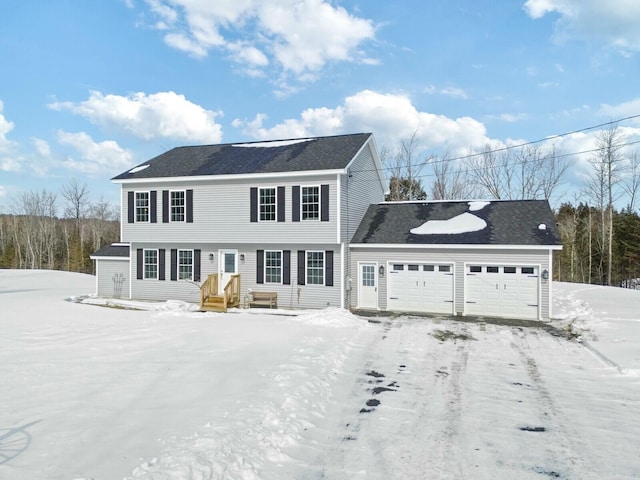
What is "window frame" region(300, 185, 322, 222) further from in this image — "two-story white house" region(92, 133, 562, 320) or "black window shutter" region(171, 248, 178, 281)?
"black window shutter" region(171, 248, 178, 281)

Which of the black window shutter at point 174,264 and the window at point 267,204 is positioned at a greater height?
the window at point 267,204

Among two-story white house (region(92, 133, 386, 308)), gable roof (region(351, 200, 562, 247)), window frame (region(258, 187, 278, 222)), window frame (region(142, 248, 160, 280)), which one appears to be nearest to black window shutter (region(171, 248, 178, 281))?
two-story white house (region(92, 133, 386, 308))

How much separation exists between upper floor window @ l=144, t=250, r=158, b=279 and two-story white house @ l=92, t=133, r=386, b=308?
44 millimetres

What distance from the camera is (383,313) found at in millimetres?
15039

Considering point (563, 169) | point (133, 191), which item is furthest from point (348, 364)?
point (563, 169)

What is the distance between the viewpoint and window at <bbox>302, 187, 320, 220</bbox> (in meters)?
15.6

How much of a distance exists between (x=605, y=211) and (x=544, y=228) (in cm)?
2403

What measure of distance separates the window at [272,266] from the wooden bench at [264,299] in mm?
580

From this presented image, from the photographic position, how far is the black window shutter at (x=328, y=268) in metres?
15.6

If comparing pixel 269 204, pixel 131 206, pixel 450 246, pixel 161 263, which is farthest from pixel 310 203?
pixel 131 206

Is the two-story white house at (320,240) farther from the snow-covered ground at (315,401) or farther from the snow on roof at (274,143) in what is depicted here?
the snow-covered ground at (315,401)

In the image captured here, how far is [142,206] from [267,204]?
231 inches

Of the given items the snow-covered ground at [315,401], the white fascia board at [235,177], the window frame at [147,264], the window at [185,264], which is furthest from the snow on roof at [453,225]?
the window frame at [147,264]

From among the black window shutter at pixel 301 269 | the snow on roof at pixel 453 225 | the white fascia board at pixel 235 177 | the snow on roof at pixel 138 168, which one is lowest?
the black window shutter at pixel 301 269
